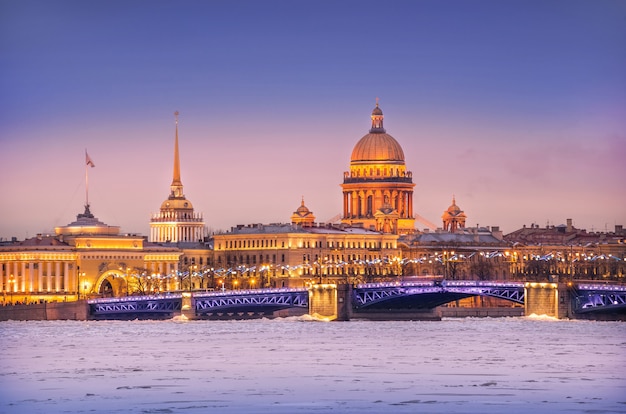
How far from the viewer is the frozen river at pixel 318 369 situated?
224ft

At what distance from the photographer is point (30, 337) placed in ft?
359

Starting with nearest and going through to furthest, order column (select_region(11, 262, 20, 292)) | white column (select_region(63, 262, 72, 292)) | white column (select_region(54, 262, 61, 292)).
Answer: column (select_region(11, 262, 20, 292)) → white column (select_region(54, 262, 61, 292)) → white column (select_region(63, 262, 72, 292))

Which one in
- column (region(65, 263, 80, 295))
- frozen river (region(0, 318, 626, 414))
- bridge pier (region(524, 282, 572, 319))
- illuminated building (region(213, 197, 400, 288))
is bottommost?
frozen river (region(0, 318, 626, 414))

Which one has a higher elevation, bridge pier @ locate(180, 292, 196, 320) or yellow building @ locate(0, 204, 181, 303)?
yellow building @ locate(0, 204, 181, 303)

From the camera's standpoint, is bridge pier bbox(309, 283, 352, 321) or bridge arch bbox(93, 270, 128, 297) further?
bridge arch bbox(93, 270, 128, 297)

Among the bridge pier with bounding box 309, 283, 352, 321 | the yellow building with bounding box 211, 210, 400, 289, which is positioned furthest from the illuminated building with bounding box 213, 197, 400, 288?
the bridge pier with bounding box 309, 283, 352, 321

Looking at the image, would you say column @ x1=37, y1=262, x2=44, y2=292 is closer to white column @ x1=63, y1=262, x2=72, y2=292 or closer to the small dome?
white column @ x1=63, y1=262, x2=72, y2=292

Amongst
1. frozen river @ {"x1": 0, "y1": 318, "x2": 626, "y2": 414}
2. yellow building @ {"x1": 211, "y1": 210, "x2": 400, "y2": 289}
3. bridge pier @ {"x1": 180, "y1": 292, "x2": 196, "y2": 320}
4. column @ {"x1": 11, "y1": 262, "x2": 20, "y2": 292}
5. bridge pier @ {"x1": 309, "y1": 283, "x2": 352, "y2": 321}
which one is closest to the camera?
frozen river @ {"x1": 0, "y1": 318, "x2": 626, "y2": 414}

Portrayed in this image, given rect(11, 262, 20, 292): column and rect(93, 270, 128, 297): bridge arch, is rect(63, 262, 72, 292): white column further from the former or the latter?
Answer: rect(11, 262, 20, 292): column

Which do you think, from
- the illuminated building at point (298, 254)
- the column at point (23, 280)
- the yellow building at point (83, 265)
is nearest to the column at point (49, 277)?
the yellow building at point (83, 265)

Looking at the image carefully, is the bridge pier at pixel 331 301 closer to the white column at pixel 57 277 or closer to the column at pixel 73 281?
the column at pixel 73 281

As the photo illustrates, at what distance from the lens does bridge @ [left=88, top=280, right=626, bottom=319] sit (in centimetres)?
12012

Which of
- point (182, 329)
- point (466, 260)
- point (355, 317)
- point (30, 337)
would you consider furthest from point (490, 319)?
point (466, 260)

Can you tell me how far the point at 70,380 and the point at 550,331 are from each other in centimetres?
3666
